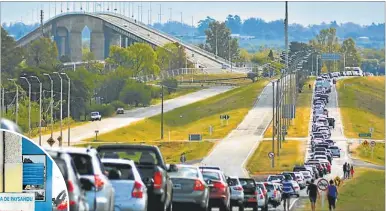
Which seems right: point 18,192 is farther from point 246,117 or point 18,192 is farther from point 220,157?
point 246,117

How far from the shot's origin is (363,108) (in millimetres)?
43531

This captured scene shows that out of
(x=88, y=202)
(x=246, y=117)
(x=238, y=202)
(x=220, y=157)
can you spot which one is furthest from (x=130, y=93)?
(x=88, y=202)

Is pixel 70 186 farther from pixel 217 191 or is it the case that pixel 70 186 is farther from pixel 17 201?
pixel 217 191

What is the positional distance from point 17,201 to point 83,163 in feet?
6.02

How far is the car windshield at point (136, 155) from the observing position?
14.6m

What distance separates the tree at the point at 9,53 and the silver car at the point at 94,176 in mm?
25868

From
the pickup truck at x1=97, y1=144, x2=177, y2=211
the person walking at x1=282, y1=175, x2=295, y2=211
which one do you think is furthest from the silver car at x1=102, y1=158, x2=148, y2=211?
the person walking at x1=282, y1=175, x2=295, y2=211

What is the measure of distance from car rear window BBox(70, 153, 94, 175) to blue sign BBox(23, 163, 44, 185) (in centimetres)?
147

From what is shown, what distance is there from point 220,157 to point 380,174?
5.21m

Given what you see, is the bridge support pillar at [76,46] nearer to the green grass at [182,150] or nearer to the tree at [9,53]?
the tree at [9,53]

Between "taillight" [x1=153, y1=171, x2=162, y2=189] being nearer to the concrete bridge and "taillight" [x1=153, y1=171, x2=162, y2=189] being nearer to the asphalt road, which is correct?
the asphalt road

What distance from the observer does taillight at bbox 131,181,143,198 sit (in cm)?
1196

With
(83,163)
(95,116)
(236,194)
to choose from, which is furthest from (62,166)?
(95,116)

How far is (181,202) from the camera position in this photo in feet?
57.7
